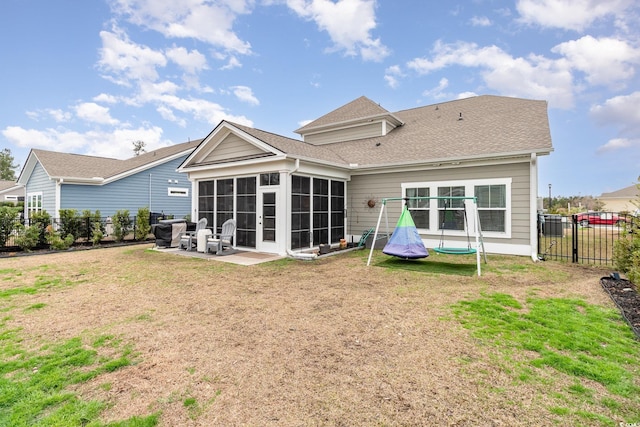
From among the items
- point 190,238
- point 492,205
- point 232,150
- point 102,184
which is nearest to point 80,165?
point 102,184

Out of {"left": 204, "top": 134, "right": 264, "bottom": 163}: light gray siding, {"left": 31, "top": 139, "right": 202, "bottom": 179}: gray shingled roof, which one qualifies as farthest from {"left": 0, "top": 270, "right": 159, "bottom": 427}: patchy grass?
{"left": 31, "top": 139, "right": 202, "bottom": 179}: gray shingled roof

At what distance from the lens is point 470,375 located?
2668mm

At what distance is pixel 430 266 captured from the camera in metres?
7.67

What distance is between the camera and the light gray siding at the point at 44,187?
1459 cm

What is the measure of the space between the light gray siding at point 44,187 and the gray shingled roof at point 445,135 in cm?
A: 1167

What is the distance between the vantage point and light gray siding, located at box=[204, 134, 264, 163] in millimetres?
9844

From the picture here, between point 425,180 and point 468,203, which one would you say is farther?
point 425,180

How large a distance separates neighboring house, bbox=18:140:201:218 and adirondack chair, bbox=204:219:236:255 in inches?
343

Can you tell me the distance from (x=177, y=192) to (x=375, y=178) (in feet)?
42.9

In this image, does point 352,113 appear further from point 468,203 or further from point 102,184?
point 102,184

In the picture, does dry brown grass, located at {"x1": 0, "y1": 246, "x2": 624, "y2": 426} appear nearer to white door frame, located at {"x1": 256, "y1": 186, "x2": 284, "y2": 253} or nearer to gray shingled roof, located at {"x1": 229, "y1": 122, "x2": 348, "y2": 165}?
white door frame, located at {"x1": 256, "y1": 186, "x2": 284, "y2": 253}

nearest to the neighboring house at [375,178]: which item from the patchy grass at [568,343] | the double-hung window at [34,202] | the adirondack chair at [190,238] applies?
the adirondack chair at [190,238]

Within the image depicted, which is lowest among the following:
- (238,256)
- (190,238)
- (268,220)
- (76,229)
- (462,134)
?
(238,256)

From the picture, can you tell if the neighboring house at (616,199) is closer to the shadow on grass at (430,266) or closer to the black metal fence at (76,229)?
the shadow on grass at (430,266)
